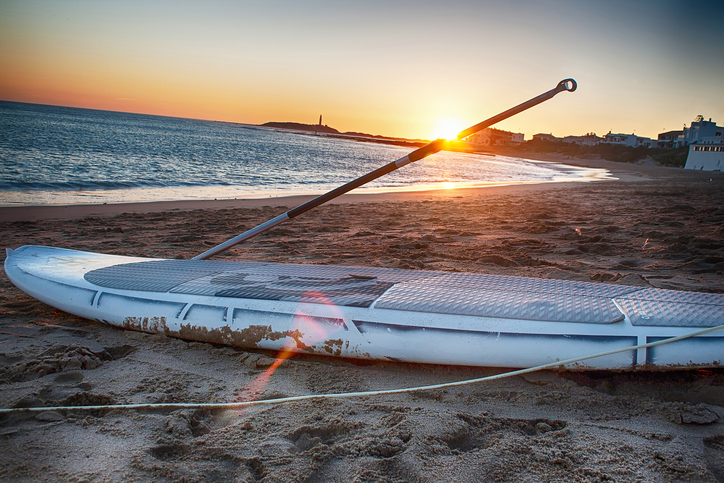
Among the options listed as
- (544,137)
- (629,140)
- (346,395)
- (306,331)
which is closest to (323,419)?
(346,395)

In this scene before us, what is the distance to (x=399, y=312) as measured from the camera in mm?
2299

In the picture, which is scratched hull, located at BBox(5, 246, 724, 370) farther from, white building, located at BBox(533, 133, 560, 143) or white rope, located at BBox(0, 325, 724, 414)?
white building, located at BBox(533, 133, 560, 143)

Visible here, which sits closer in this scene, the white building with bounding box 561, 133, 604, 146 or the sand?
the sand

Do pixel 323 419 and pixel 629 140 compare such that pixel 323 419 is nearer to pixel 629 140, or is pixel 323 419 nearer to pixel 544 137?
pixel 629 140

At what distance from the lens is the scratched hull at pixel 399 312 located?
206 cm

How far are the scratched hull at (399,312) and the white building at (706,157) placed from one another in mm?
40057

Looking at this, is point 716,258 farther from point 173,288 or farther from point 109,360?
point 109,360

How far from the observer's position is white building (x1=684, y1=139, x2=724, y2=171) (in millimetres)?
33250

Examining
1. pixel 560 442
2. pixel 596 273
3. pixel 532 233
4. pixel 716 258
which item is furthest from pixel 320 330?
pixel 532 233

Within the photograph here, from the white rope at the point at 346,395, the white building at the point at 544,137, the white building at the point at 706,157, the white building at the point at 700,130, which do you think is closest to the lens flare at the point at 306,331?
the white rope at the point at 346,395

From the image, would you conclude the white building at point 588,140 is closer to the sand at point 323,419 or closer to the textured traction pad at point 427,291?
the textured traction pad at point 427,291

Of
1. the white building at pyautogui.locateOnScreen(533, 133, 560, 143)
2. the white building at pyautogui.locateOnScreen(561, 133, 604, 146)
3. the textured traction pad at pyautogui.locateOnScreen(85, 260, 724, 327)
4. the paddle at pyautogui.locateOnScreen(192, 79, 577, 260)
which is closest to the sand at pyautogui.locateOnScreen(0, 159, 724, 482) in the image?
the textured traction pad at pyautogui.locateOnScreen(85, 260, 724, 327)

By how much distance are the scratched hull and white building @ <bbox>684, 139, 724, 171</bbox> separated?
131 feet

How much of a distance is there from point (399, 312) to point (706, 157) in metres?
42.7
